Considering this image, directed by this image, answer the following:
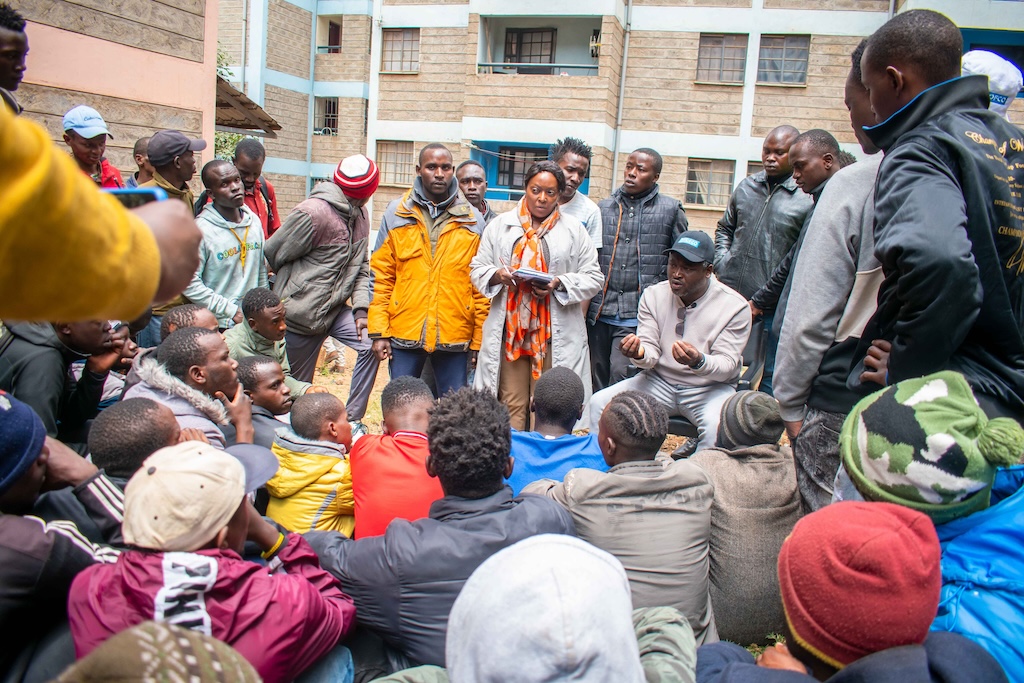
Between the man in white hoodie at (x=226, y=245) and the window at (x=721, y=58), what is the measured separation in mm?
16262

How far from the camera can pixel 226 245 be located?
15.9 feet

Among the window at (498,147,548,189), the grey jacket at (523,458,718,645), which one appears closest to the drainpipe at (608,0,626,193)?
the window at (498,147,548,189)

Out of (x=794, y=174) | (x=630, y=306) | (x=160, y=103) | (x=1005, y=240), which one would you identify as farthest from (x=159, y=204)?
(x=160, y=103)

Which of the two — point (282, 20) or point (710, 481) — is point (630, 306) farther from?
point (282, 20)

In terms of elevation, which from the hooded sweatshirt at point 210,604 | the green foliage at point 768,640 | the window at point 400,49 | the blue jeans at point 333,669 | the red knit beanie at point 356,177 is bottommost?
the green foliage at point 768,640

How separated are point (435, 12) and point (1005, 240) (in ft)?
69.6

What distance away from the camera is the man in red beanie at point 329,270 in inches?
197

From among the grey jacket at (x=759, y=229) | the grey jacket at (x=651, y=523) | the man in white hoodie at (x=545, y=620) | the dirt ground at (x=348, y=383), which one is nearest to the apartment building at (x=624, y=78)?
the dirt ground at (x=348, y=383)

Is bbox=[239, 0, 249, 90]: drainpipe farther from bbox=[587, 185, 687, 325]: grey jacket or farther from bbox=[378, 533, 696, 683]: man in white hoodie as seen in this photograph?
bbox=[378, 533, 696, 683]: man in white hoodie

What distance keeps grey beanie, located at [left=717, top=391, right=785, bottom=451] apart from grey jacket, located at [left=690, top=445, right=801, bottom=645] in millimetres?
219

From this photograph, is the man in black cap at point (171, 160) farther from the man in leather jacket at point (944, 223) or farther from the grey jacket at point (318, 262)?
the man in leather jacket at point (944, 223)

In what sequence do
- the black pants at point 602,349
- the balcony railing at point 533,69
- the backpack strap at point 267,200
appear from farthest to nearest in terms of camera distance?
the balcony railing at point 533,69 < the backpack strap at point 267,200 < the black pants at point 602,349

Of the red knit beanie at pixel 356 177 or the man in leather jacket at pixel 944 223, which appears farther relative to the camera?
the red knit beanie at pixel 356 177

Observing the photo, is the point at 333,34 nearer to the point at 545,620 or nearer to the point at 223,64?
the point at 223,64
